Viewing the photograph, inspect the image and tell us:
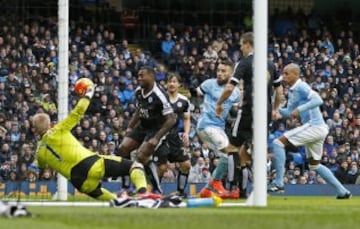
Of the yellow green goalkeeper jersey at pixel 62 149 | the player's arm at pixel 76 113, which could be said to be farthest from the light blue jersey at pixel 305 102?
the player's arm at pixel 76 113

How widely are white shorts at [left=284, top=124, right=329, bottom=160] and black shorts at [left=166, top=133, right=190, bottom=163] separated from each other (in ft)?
5.27

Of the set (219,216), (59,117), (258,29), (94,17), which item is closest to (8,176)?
(59,117)

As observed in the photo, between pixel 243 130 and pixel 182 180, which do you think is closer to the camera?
pixel 243 130

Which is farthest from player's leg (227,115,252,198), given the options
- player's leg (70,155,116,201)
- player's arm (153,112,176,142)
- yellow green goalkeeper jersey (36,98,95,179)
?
yellow green goalkeeper jersey (36,98,95,179)

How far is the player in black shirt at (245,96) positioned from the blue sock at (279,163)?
714 millimetres

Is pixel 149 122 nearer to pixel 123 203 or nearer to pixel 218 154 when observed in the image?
pixel 218 154

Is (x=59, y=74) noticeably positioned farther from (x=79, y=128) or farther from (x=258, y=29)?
(x=258, y=29)

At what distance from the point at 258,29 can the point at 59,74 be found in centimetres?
389

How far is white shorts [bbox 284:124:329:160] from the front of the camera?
17.7 metres

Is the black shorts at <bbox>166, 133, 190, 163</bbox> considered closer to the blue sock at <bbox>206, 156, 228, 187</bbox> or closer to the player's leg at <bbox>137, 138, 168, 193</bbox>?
Answer: the player's leg at <bbox>137, 138, 168, 193</bbox>

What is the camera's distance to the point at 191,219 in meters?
10.7

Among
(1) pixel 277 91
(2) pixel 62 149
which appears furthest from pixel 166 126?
(2) pixel 62 149

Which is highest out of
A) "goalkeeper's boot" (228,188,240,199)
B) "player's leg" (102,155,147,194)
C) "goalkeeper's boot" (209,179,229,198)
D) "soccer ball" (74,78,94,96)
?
"soccer ball" (74,78,94,96)

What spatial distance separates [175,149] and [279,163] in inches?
62.0
